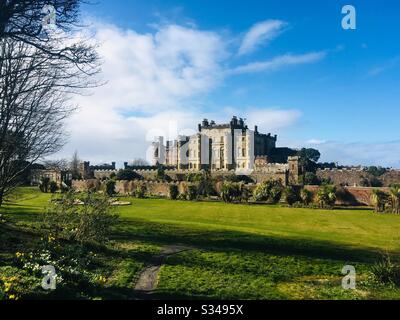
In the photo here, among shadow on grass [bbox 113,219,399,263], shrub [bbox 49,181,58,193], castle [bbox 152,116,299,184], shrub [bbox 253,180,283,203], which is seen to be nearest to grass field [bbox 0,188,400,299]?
shadow on grass [bbox 113,219,399,263]

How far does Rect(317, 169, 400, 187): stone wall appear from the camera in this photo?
63844 mm

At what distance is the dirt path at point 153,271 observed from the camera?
11211mm

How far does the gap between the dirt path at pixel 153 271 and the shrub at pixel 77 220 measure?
263 cm

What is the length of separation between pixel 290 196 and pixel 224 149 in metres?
49.4

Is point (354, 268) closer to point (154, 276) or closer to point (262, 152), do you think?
point (154, 276)

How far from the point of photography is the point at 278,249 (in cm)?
1761

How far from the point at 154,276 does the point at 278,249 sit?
6.80m

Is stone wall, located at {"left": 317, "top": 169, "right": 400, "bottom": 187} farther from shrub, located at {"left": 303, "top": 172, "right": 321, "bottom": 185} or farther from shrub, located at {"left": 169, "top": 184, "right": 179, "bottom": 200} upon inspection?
shrub, located at {"left": 169, "top": 184, "right": 179, "bottom": 200}

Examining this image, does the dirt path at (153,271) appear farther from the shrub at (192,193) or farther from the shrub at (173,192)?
the shrub at (173,192)

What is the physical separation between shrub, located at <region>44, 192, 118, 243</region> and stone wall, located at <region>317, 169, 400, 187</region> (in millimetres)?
52192

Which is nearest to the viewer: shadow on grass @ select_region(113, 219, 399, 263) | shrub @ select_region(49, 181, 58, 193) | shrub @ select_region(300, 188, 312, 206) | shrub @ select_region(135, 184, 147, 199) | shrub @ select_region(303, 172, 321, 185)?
shadow on grass @ select_region(113, 219, 399, 263)

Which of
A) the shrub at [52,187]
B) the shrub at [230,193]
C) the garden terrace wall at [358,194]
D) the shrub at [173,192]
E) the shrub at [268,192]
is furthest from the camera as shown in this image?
the shrub at [52,187]

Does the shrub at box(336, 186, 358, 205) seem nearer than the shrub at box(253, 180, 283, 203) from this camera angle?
Yes

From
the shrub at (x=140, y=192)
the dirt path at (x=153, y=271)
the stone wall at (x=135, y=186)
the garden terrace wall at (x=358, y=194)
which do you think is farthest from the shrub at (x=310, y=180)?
the dirt path at (x=153, y=271)
